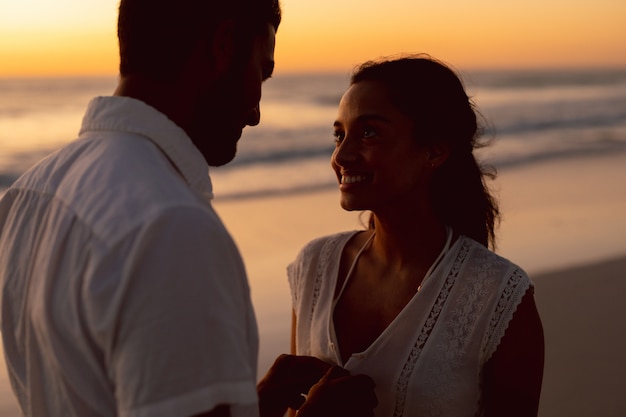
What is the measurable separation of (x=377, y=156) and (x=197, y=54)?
1.45 metres

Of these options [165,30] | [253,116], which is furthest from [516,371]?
[165,30]

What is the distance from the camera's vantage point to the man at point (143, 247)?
1367 millimetres

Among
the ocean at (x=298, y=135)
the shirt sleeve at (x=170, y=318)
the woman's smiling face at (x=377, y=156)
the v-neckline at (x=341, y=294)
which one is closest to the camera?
the shirt sleeve at (x=170, y=318)

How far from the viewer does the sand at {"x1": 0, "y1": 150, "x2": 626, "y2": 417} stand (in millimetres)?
5207

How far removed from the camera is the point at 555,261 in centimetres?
742

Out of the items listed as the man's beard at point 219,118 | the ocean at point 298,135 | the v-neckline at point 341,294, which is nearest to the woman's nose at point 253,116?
the man's beard at point 219,118

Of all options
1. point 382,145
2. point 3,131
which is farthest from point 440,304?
point 3,131

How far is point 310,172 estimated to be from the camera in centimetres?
1379

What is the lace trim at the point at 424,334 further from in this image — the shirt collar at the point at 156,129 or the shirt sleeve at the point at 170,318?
the shirt sleeve at the point at 170,318

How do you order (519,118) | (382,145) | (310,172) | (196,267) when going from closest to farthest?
(196,267) < (382,145) < (310,172) < (519,118)

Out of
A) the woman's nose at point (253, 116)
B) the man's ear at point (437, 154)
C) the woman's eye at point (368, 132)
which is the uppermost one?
the woman's nose at point (253, 116)

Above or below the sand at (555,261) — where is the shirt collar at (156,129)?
above

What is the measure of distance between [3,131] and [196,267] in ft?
70.4

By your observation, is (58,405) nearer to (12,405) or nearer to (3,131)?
(12,405)
